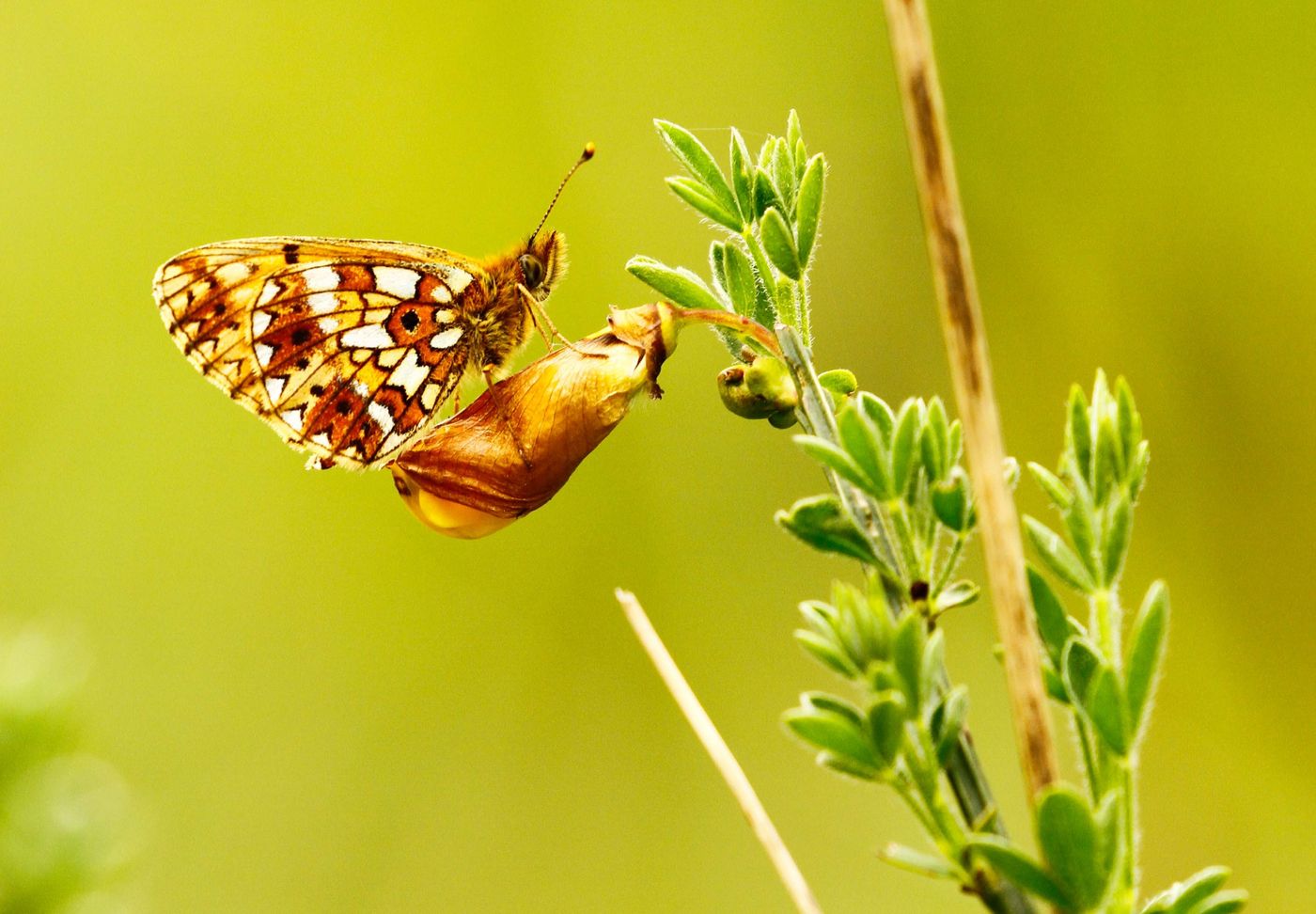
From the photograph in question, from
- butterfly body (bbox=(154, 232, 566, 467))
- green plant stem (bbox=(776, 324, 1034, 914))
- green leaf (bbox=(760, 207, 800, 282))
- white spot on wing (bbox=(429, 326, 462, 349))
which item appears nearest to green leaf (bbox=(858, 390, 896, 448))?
green plant stem (bbox=(776, 324, 1034, 914))

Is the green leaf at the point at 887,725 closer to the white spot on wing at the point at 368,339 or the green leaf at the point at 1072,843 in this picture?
the green leaf at the point at 1072,843

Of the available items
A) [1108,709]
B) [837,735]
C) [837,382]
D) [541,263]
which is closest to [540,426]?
[837,382]

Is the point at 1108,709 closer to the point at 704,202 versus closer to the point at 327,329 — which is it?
the point at 704,202

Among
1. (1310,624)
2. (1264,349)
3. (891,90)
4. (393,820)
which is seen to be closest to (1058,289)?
(1264,349)

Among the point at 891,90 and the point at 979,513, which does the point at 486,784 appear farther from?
the point at 979,513

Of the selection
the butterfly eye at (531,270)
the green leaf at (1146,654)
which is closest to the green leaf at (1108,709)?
the green leaf at (1146,654)

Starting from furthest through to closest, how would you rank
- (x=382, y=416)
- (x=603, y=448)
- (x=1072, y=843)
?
(x=603, y=448)
(x=382, y=416)
(x=1072, y=843)

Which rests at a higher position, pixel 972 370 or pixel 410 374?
pixel 410 374

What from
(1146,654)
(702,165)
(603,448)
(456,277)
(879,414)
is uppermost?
(603,448)
